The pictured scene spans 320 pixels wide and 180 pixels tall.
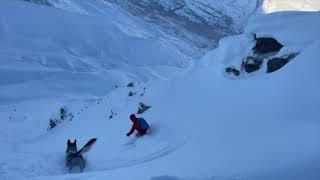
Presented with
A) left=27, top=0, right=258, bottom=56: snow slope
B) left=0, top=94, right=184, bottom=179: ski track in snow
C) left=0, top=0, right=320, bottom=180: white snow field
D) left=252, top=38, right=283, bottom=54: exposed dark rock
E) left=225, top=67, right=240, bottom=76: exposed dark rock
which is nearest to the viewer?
left=0, top=0, right=320, bottom=180: white snow field

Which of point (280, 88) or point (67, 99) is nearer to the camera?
point (280, 88)

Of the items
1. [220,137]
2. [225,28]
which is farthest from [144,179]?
[225,28]

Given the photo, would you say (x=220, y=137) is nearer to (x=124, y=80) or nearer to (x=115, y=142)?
(x=115, y=142)

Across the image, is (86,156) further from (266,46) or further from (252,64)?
(266,46)

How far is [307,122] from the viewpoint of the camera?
8125 mm

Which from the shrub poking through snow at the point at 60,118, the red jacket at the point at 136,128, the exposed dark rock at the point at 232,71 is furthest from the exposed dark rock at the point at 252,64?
the shrub poking through snow at the point at 60,118

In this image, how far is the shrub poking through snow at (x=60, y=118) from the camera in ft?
51.1

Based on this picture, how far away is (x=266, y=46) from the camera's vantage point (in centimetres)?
1254

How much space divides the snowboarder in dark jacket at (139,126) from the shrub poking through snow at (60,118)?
4386 millimetres

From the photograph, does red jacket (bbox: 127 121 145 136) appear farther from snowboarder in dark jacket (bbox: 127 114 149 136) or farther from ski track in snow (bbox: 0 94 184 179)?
ski track in snow (bbox: 0 94 184 179)

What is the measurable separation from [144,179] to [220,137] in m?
1.73

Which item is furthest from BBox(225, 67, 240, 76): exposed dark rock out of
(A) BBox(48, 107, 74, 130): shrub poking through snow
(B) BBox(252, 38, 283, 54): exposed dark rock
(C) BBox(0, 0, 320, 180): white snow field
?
(A) BBox(48, 107, 74, 130): shrub poking through snow

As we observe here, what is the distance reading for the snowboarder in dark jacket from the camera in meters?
11.2

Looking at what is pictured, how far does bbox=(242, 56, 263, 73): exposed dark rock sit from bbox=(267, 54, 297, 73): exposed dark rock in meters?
0.53
